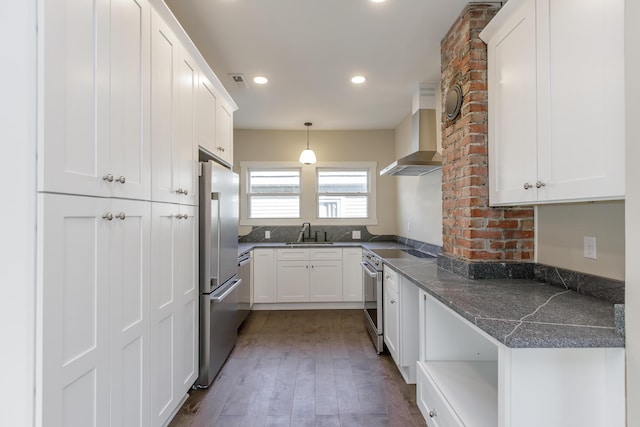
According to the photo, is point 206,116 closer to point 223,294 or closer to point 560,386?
point 223,294

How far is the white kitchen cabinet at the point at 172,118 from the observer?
1.73 meters

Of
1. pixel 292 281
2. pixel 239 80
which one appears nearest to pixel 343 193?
pixel 292 281

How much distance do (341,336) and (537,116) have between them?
108 inches

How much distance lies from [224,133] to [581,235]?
2.72 meters

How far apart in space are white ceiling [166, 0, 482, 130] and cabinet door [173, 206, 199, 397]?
1322 millimetres

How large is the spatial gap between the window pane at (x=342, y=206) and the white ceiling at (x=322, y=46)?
1.56 m

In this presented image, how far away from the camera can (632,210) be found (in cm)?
100

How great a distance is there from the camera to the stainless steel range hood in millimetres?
3174

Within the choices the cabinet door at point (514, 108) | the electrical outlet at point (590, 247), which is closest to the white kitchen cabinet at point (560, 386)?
the electrical outlet at point (590, 247)

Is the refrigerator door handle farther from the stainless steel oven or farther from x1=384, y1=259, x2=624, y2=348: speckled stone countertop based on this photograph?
x1=384, y1=259, x2=624, y2=348: speckled stone countertop

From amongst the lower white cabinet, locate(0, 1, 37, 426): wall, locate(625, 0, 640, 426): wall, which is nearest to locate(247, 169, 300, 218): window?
the lower white cabinet

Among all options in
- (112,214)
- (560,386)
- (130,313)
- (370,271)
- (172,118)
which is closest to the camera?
(560,386)

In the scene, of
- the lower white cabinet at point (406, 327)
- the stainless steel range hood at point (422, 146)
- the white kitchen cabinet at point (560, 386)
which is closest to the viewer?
the white kitchen cabinet at point (560, 386)

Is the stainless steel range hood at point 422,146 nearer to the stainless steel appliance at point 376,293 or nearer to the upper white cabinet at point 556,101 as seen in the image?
the stainless steel appliance at point 376,293
